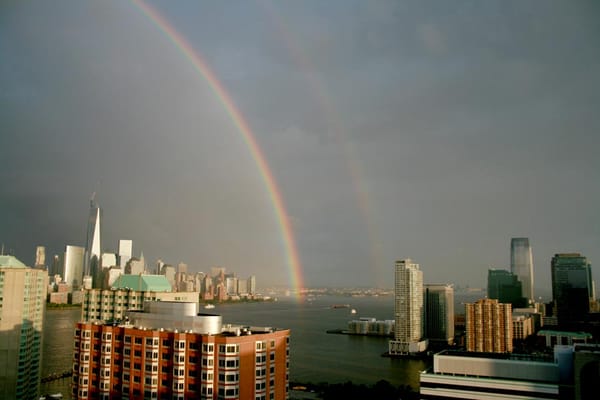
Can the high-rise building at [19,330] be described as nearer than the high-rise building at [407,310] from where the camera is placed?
Yes

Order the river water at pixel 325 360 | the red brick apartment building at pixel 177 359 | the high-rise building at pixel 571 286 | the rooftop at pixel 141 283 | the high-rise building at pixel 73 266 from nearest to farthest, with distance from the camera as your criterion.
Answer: the red brick apartment building at pixel 177 359 → the rooftop at pixel 141 283 → the river water at pixel 325 360 → the high-rise building at pixel 571 286 → the high-rise building at pixel 73 266

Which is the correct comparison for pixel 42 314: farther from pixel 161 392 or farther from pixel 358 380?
pixel 358 380

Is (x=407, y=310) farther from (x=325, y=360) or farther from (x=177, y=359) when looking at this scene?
(x=177, y=359)

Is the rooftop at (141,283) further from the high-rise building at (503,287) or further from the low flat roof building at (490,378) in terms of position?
the high-rise building at (503,287)

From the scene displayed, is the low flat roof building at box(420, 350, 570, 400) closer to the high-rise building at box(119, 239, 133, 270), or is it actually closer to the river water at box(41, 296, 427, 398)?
the river water at box(41, 296, 427, 398)

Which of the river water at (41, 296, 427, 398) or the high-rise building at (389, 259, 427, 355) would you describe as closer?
the river water at (41, 296, 427, 398)

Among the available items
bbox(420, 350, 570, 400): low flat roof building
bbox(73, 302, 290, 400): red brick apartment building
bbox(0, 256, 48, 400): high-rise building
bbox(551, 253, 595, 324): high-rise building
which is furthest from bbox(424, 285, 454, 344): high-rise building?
bbox(73, 302, 290, 400): red brick apartment building

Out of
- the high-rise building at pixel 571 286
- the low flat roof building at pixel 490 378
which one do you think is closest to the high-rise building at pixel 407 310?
the high-rise building at pixel 571 286
